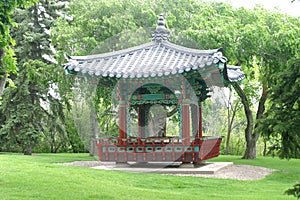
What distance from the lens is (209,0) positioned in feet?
59.5

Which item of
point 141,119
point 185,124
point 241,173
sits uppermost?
point 141,119

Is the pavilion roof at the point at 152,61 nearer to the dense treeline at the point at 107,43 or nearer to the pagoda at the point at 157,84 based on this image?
the pagoda at the point at 157,84

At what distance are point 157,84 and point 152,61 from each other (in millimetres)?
728

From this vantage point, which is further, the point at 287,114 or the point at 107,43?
the point at 107,43

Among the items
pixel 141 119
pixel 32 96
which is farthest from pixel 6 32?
pixel 32 96

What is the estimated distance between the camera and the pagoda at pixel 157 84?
11203 millimetres

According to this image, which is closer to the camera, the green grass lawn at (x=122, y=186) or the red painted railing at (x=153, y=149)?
the green grass lawn at (x=122, y=186)

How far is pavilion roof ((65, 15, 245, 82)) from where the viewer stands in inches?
427

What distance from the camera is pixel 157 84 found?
39.1 feet

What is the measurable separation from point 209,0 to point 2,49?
41.2ft

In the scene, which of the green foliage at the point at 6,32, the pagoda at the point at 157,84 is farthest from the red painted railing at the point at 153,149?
the green foliage at the point at 6,32

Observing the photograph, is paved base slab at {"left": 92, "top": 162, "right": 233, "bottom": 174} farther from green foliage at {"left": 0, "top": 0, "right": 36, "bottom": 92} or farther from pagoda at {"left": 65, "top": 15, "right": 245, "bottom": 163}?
green foliage at {"left": 0, "top": 0, "right": 36, "bottom": 92}

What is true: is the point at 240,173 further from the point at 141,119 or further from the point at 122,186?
the point at 122,186

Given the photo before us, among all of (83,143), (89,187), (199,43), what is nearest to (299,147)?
(89,187)
